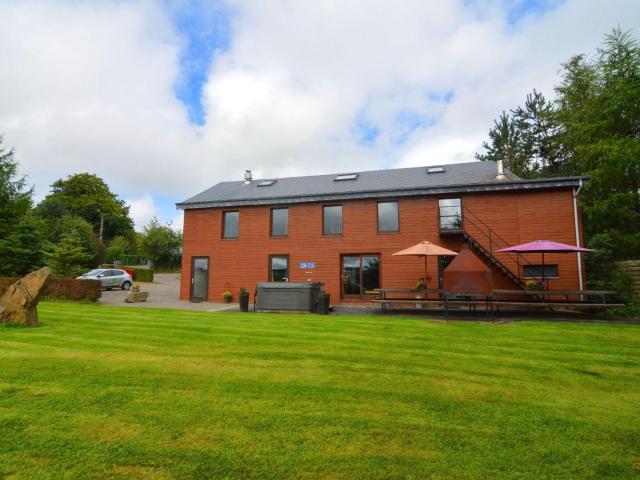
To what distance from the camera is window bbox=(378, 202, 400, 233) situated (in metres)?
17.0

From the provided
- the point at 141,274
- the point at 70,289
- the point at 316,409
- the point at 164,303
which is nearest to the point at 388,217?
the point at 164,303

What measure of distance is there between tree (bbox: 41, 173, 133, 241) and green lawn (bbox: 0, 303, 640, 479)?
50.9 metres

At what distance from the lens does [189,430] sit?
9.98 feet

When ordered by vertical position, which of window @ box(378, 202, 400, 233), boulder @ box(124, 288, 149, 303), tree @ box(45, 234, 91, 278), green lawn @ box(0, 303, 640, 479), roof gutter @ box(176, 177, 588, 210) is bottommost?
green lawn @ box(0, 303, 640, 479)

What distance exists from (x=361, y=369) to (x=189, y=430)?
262 cm

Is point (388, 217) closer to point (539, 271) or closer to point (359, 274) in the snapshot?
point (359, 274)

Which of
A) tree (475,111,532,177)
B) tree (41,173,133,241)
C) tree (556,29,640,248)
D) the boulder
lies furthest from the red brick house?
tree (41,173,133,241)

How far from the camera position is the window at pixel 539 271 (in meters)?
14.9

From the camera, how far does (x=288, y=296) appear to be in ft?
45.6

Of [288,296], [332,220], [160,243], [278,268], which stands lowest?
[288,296]

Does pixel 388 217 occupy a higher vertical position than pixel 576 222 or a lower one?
higher

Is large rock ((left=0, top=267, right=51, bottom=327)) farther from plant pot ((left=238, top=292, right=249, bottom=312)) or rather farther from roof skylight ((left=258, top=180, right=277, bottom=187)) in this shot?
roof skylight ((left=258, top=180, right=277, bottom=187))

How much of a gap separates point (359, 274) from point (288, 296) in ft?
15.1

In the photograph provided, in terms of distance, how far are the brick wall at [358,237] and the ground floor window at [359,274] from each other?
1.04 ft
